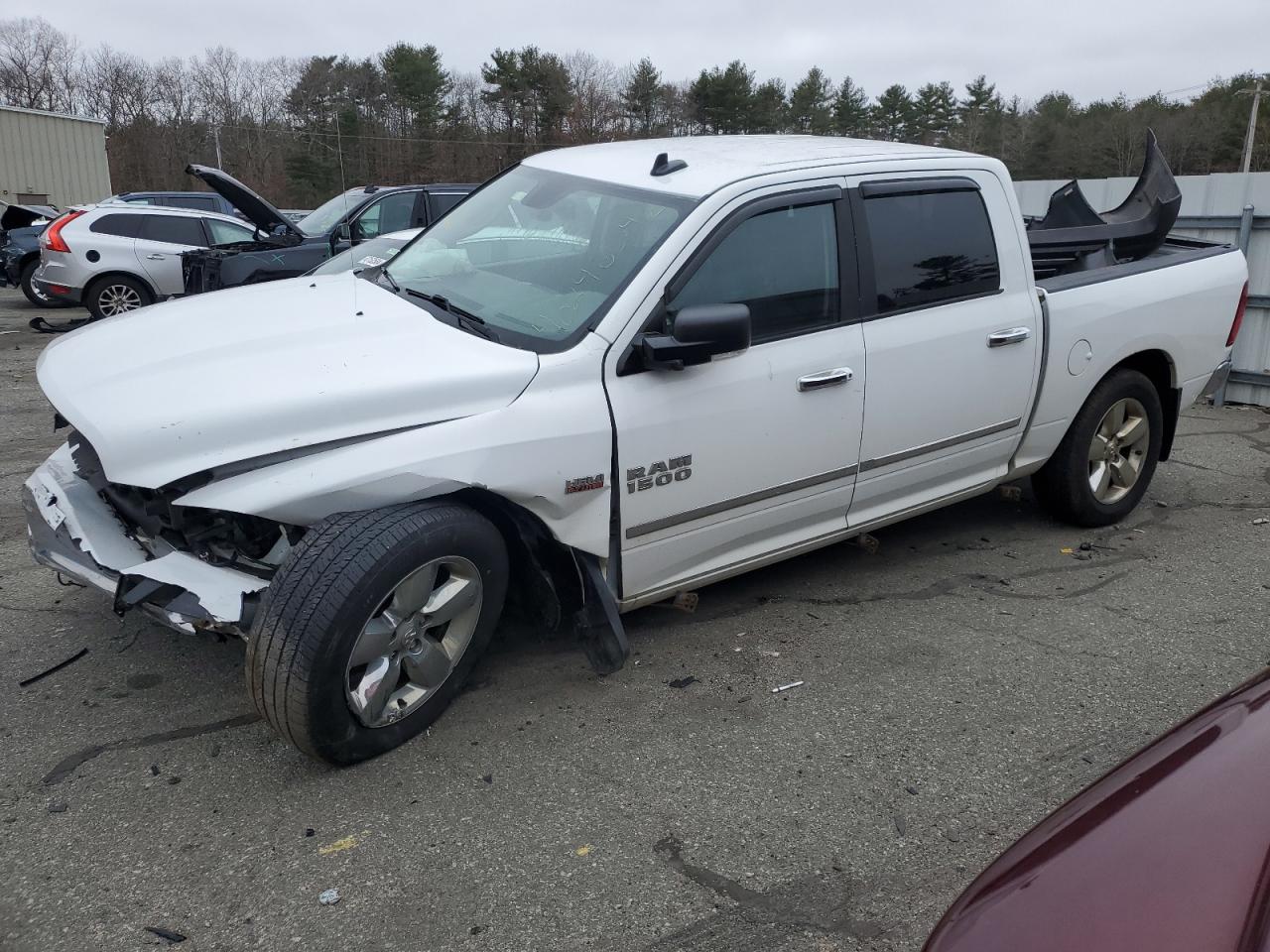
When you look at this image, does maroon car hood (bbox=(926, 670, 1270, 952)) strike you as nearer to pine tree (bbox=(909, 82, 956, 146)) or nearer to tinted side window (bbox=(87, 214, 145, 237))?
tinted side window (bbox=(87, 214, 145, 237))

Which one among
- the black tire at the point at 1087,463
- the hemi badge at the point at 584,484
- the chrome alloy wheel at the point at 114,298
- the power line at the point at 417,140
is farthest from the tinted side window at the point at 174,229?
the power line at the point at 417,140

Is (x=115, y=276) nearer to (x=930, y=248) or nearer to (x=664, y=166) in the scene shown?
(x=664, y=166)

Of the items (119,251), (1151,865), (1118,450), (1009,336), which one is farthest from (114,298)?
(1151,865)

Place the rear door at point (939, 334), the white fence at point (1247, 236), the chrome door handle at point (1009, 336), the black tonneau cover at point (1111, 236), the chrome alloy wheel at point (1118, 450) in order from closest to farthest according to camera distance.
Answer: the rear door at point (939, 334), the chrome door handle at point (1009, 336), the chrome alloy wheel at point (1118, 450), the black tonneau cover at point (1111, 236), the white fence at point (1247, 236)

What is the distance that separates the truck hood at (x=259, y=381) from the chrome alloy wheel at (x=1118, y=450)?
3.29 m

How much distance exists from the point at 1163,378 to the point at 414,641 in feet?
13.7

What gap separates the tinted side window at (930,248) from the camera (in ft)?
13.3

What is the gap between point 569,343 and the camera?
11.0 ft

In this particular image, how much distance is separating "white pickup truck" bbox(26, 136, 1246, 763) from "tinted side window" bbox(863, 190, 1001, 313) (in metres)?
0.01

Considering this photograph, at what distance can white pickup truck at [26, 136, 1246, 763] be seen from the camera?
9.74 ft

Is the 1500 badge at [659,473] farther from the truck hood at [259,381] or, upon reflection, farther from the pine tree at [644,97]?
the pine tree at [644,97]

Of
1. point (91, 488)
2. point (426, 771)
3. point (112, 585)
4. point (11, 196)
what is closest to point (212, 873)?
point (426, 771)

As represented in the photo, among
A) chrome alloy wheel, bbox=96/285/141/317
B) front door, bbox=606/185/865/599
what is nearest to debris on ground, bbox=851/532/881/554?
front door, bbox=606/185/865/599

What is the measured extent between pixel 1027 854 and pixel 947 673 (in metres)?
2.17
